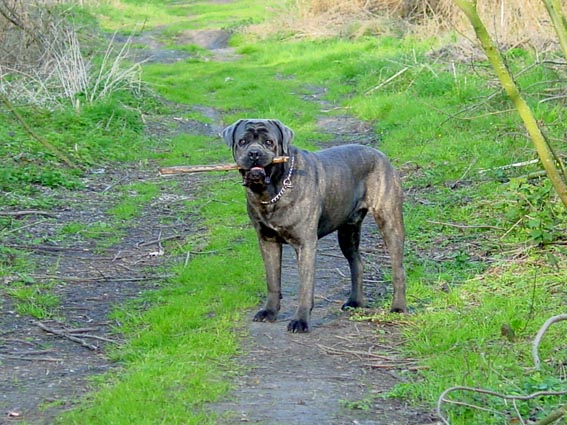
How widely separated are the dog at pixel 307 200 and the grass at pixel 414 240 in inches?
19.0

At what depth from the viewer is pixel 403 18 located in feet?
82.4

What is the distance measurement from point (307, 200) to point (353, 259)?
0.86 m

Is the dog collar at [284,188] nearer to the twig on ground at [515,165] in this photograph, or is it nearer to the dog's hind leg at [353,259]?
the dog's hind leg at [353,259]

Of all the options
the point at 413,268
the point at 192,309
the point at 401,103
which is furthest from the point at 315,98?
the point at 192,309

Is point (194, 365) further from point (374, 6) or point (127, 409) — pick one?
point (374, 6)

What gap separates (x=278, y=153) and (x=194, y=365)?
1653 mm

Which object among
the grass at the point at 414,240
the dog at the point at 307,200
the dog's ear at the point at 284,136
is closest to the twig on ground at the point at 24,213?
the grass at the point at 414,240

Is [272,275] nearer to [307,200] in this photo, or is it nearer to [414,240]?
[307,200]

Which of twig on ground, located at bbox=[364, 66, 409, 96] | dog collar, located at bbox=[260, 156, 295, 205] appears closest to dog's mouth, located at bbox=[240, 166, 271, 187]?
dog collar, located at bbox=[260, 156, 295, 205]

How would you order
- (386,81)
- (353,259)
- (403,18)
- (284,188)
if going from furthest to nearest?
1. (403,18)
2. (386,81)
3. (353,259)
4. (284,188)

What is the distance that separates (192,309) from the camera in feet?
24.6

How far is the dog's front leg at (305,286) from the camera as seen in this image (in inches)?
275

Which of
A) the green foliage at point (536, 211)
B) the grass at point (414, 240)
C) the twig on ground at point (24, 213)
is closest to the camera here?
the grass at point (414, 240)

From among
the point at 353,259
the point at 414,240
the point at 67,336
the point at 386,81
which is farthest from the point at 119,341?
the point at 386,81
